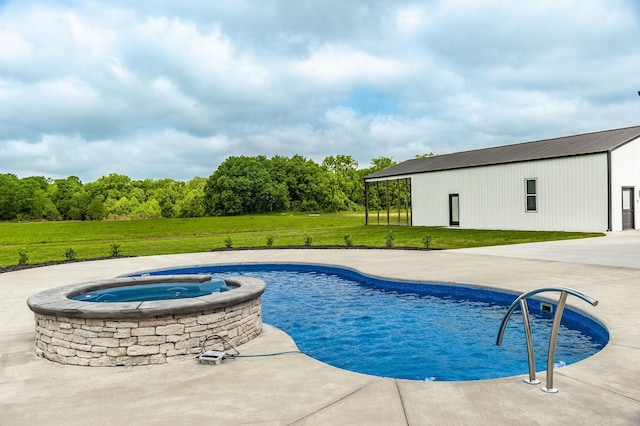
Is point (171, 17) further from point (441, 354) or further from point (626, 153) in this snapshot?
point (626, 153)

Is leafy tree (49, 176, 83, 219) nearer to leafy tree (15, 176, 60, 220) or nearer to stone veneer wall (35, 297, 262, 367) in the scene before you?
leafy tree (15, 176, 60, 220)

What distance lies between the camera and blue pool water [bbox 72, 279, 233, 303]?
6.21 meters

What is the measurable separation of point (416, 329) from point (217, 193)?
55793mm

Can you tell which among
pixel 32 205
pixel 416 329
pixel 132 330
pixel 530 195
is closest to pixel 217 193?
pixel 32 205

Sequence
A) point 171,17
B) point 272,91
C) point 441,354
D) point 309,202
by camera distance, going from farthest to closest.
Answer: point 309,202 < point 272,91 < point 171,17 < point 441,354

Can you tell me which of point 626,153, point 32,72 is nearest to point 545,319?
point 626,153

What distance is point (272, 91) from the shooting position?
2448cm

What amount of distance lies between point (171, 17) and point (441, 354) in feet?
48.4

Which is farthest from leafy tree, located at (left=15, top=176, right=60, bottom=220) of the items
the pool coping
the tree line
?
the pool coping

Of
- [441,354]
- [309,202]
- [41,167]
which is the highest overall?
[41,167]

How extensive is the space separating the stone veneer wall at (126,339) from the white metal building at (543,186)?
19.3 m

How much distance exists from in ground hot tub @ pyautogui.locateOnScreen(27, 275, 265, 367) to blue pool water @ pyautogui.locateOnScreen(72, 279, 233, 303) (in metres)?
0.93

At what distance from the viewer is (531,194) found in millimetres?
21719

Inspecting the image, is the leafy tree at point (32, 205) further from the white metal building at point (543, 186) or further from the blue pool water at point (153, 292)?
the blue pool water at point (153, 292)
